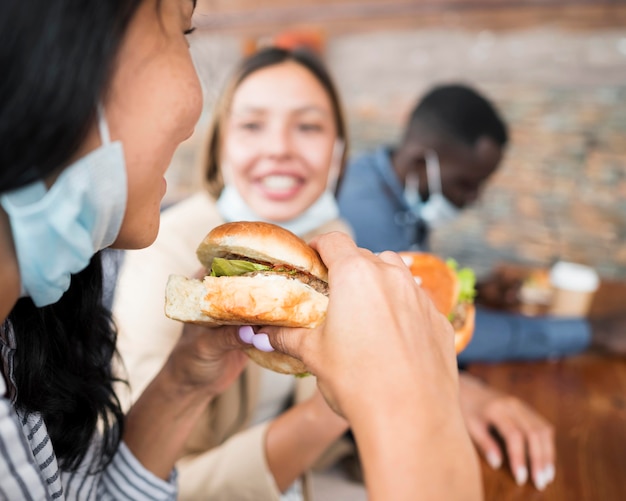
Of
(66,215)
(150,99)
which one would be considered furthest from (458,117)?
(66,215)

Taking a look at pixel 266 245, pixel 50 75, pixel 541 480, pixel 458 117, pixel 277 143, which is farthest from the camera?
pixel 458 117

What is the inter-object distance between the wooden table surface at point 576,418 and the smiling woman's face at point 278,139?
3.63ft

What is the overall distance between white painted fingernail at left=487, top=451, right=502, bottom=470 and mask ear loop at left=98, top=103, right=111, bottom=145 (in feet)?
4.65

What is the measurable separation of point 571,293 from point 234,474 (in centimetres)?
208

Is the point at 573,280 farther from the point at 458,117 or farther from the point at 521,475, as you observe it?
the point at 521,475

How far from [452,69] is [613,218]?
233 cm

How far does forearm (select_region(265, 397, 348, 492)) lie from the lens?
1431 millimetres

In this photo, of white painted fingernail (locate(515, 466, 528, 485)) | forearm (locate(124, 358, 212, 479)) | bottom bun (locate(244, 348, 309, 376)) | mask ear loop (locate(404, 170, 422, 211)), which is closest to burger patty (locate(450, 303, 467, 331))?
white painted fingernail (locate(515, 466, 528, 485))

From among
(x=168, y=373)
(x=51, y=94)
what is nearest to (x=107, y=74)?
(x=51, y=94)

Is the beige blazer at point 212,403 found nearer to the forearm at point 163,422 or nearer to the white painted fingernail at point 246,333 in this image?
the forearm at point 163,422

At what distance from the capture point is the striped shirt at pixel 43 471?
75 cm

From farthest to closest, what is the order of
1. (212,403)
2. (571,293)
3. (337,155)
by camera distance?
(571,293), (337,155), (212,403)

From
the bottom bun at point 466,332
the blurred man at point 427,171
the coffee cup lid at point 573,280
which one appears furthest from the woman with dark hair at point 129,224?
the coffee cup lid at point 573,280

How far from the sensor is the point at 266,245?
1.08 metres
